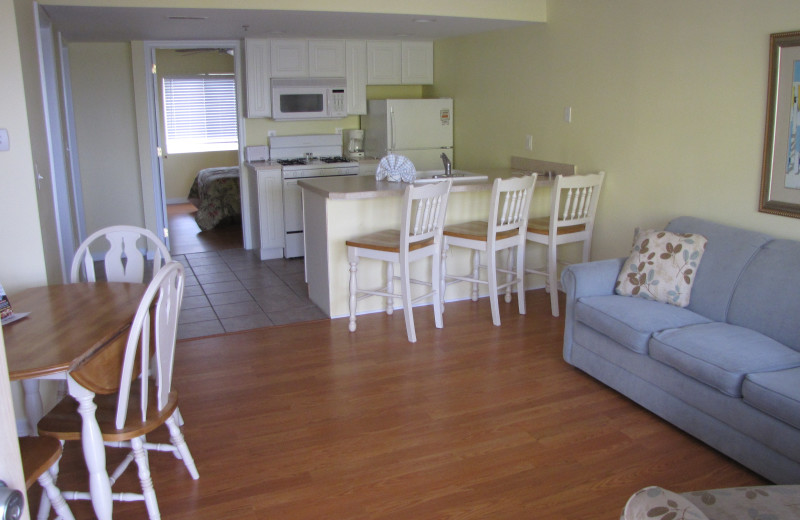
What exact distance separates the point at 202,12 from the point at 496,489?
366 centimetres

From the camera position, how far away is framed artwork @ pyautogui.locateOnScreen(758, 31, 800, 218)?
3189 millimetres

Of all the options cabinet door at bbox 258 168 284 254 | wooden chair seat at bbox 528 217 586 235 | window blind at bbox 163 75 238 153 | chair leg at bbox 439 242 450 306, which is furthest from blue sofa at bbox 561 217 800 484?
window blind at bbox 163 75 238 153

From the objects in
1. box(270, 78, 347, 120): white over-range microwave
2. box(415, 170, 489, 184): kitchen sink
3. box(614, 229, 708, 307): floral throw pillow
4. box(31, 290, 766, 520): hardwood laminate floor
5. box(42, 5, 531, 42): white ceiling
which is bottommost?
box(31, 290, 766, 520): hardwood laminate floor

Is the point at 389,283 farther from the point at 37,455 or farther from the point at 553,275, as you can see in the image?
the point at 37,455

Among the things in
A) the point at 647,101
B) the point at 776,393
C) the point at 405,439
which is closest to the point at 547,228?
the point at 647,101

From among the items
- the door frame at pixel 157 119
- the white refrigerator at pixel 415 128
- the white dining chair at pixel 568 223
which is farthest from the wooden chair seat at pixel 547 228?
the door frame at pixel 157 119

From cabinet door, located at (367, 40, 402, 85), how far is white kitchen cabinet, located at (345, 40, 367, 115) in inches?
2.2

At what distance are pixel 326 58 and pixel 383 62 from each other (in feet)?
1.95

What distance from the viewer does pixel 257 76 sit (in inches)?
244

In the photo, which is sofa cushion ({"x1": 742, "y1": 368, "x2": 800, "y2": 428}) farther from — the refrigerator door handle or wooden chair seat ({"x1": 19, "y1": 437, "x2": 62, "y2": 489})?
the refrigerator door handle

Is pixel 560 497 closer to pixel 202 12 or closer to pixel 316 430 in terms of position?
pixel 316 430

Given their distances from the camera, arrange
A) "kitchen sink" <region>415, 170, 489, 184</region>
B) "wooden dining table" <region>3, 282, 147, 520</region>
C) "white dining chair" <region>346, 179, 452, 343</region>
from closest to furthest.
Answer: "wooden dining table" <region>3, 282, 147, 520</region>
"white dining chair" <region>346, 179, 452, 343</region>
"kitchen sink" <region>415, 170, 489, 184</region>

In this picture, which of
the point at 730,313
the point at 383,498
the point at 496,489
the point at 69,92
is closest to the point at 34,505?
the point at 383,498

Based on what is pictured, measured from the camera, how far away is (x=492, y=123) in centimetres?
587
